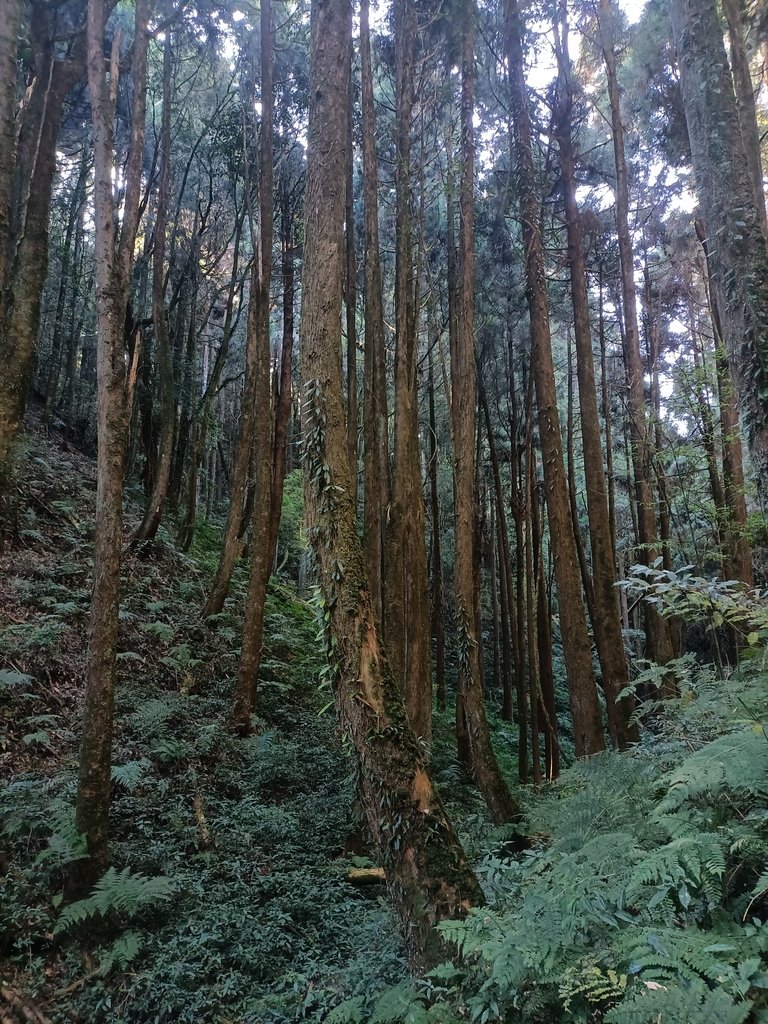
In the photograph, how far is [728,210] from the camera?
15.7 feet

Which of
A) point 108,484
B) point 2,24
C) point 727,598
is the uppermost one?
point 2,24

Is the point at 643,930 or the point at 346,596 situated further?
the point at 346,596

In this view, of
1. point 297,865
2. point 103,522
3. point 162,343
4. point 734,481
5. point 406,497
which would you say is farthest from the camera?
point 162,343

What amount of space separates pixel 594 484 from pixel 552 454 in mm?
1141

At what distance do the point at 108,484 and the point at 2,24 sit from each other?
13.2ft

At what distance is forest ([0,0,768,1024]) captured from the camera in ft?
9.63

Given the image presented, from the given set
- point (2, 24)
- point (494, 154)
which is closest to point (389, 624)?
point (2, 24)

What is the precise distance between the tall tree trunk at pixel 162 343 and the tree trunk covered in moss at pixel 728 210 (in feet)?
31.7

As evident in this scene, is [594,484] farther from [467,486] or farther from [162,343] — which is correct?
[162,343]

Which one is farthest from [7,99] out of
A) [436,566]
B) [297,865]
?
[436,566]

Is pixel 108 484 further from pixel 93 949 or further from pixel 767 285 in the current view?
pixel 767 285

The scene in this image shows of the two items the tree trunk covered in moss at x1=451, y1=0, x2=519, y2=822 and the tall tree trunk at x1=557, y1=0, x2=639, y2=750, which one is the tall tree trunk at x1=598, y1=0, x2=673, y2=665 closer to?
the tall tree trunk at x1=557, y1=0, x2=639, y2=750

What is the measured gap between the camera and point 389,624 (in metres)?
7.81

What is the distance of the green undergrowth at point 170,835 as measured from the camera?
4.05 m
